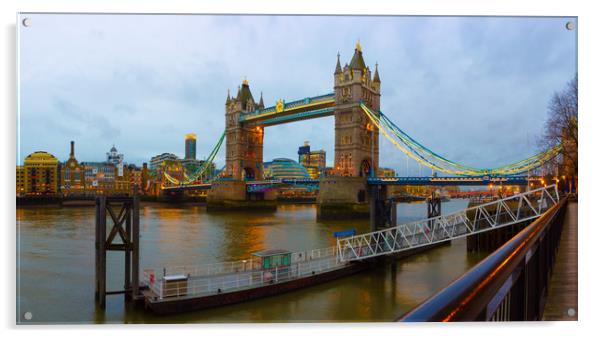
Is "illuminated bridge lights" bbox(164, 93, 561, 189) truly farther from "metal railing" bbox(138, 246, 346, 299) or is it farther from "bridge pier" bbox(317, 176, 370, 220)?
"metal railing" bbox(138, 246, 346, 299)

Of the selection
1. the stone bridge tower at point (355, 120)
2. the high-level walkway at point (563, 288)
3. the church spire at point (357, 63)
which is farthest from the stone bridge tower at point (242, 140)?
→ the high-level walkway at point (563, 288)

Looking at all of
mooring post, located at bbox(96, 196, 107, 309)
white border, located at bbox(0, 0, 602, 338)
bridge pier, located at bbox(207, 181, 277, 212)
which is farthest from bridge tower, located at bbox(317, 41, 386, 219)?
white border, located at bbox(0, 0, 602, 338)

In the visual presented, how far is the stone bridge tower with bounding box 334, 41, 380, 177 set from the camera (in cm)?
3791

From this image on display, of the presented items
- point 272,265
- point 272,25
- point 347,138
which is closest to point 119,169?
point 347,138

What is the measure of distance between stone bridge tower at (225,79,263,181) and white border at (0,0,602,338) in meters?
43.2

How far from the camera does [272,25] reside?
25.9 ft

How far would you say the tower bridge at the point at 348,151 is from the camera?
110ft

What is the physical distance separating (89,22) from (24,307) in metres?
4.79

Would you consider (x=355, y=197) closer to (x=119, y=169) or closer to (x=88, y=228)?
(x=88, y=228)

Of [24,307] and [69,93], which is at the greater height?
[69,93]

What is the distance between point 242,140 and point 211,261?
1429 inches

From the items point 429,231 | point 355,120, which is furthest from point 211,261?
point 355,120

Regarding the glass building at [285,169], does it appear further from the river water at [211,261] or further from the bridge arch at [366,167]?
the river water at [211,261]

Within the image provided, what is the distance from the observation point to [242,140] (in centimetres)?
5241
